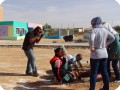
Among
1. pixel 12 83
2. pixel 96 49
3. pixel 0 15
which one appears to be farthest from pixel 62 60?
pixel 0 15

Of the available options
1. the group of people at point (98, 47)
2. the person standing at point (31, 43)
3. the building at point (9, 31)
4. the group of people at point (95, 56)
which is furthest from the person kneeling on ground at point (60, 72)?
the building at point (9, 31)

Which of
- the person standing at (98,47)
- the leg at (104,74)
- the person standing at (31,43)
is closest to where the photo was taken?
the person standing at (98,47)

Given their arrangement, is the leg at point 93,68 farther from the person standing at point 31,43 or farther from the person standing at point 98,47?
the person standing at point 31,43

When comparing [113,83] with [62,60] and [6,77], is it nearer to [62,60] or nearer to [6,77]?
[62,60]

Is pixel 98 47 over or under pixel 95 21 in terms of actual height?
under

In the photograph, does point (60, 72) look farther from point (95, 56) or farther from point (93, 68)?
point (95, 56)

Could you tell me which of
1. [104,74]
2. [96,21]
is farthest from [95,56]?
[96,21]

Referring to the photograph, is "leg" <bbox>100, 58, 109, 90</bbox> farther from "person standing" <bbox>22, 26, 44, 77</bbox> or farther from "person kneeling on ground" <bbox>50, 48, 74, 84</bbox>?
"person standing" <bbox>22, 26, 44, 77</bbox>

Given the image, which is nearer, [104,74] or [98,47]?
[98,47]

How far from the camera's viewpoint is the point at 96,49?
593 centimetres

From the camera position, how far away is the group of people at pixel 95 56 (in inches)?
235

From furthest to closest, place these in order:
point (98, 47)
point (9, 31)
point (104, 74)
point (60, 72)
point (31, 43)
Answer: point (9, 31)
point (31, 43)
point (60, 72)
point (104, 74)
point (98, 47)

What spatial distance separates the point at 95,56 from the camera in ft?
19.5

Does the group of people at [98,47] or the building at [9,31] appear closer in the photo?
the group of people at [98,47]
